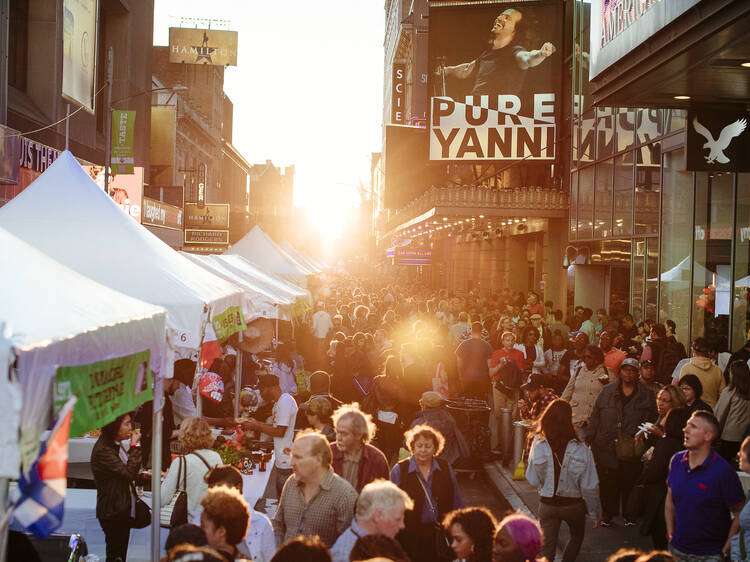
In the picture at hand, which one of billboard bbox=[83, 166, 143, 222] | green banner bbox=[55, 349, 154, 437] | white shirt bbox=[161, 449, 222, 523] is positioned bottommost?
white shirt bbox=[161, 449, 222, 523]

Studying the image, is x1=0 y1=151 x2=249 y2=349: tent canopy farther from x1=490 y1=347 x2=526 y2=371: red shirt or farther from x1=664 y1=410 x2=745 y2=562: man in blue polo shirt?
x1=490 y1=347 x2=526 y2=371: red shirt

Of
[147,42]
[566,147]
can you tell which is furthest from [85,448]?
[147,42]

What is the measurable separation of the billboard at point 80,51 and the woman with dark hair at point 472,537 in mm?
24247

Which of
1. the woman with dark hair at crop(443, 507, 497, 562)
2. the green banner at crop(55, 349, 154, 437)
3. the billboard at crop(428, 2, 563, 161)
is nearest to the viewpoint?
the green banner at crop(55, 349, 154, 437)

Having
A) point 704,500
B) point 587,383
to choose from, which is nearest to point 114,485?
point 704,500

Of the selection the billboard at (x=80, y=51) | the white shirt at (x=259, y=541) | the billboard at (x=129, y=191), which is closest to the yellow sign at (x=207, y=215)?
the billboard at (x=129, y=191)

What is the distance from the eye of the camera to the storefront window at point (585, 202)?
2534 cm

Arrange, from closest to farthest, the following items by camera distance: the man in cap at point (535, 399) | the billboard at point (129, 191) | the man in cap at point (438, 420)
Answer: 1. the man in cap at point (438, 420)
2. the man in cap at point (535, 399)
3. the billboard at point (129, 191)

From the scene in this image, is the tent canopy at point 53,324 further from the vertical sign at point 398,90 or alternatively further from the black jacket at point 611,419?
→ the vertical sign at point 398,90

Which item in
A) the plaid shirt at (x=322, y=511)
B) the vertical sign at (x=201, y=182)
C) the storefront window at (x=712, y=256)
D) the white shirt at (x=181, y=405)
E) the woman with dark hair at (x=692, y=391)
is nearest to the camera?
the plaid shirt at (x=322, y=511)

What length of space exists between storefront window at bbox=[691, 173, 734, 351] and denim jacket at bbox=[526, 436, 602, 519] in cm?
Result: 975

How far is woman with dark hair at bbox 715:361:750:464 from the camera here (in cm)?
884

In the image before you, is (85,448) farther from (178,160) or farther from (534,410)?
(178,160)

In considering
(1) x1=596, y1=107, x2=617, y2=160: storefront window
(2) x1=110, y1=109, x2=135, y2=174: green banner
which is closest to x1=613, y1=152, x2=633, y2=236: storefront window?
(1) x1=596, y1=107, x2=617, y2=160: storefront window
